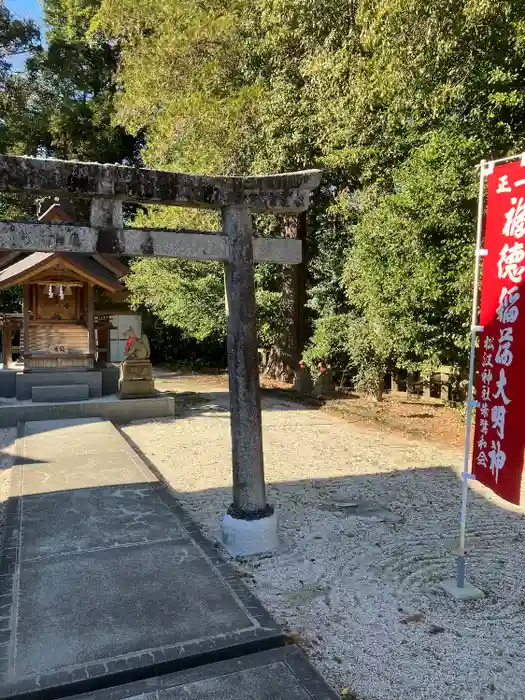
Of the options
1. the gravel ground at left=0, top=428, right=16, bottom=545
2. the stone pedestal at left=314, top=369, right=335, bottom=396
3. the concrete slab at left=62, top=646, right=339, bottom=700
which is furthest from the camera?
the stone pedestal at left=314, top=369, right=335, bottom=396

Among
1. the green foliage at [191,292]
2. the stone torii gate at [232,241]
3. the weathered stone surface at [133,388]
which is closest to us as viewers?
the stone torii gate at [232,241]

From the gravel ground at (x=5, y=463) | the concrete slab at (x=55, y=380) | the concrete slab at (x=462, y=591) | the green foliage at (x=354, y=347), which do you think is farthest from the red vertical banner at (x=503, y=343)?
the concrete slab at (x=55, y=380)

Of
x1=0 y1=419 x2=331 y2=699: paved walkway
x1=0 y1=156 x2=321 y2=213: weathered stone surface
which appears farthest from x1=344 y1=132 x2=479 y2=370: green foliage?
x1=0 y1=419 x2=331 y2=699: paved walkway

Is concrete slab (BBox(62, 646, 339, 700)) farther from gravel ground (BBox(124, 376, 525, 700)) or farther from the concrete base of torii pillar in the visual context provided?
the concrete base of torii pillar

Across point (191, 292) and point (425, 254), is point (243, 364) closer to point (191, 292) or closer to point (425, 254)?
point (425, 254)

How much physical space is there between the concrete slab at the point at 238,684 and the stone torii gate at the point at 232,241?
1634 mm

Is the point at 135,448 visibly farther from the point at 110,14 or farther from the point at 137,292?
the point at 110,14

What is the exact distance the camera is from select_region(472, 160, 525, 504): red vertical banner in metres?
4.02

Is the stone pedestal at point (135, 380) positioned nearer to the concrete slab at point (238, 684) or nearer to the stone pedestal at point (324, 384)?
the stone pedestal at point (324, 384)

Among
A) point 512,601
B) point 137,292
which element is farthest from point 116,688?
point 137,292

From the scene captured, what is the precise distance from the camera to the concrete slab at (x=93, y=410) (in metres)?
10.7

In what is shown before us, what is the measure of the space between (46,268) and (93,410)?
314 cm

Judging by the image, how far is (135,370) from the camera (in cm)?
1202

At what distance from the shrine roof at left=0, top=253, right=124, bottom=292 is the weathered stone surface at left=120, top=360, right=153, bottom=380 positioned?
1.74m
